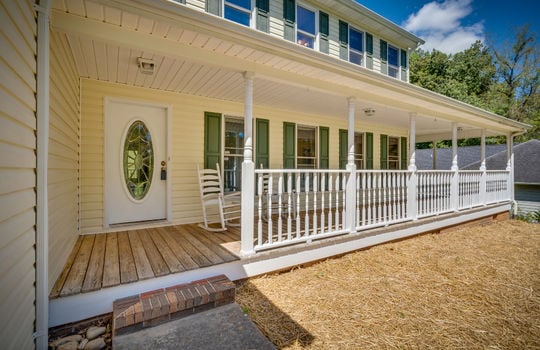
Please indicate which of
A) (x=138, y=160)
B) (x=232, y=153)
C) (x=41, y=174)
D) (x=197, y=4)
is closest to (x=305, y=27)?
(x=197, y=4)

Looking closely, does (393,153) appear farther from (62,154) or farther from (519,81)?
(519,81)

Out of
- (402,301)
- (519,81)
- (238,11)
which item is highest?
(519,81)

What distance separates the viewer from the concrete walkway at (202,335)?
6.04 feet

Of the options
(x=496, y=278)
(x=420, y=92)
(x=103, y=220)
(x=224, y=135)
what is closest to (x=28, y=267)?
(x=103, y=220)

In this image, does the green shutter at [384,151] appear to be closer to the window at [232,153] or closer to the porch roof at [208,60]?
the porch roof at [208,60]

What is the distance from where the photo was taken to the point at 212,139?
4738 millimetres

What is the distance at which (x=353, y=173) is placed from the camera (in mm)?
3977

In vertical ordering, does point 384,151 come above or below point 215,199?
above

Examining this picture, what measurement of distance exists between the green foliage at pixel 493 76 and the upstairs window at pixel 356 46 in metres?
15.1

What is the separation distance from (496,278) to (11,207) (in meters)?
4.84

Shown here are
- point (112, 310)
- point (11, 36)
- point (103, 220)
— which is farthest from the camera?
point (103, 220)

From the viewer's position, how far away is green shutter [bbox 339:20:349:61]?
721 centimetres

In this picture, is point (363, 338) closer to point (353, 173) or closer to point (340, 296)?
point (340, 296)

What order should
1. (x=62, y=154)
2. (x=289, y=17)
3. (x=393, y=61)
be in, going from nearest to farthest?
(x=62, y=154), (x=289, y=17), (x=393, y=61)
